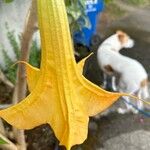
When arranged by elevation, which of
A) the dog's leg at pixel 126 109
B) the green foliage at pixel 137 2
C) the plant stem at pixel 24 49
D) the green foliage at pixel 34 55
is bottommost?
the green foliage at pixel 137 2

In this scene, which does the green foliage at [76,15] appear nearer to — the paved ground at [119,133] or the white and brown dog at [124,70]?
the white and brown dog at [124,70]

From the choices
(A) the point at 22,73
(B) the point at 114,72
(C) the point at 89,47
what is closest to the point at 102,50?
(B) the point at 114,72

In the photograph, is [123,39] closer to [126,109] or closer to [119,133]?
[126,109]

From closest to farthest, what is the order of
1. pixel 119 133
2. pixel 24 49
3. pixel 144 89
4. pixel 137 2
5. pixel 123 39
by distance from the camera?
pixel 24 49 → pixel 119 133 → pixel 144 89 → pixel 123 39 → pixel 137 2

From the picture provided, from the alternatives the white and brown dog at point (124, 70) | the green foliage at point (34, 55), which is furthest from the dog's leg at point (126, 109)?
the green foliage at point (34, 55)

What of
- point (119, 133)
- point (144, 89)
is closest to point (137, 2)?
point (144, 89)

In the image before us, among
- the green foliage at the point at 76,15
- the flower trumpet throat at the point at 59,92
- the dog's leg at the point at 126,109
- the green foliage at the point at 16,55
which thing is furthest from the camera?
the dog's leg at the point at 126,109
